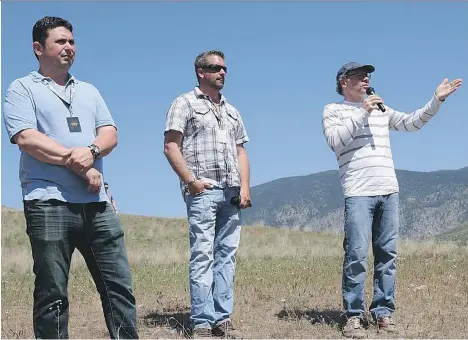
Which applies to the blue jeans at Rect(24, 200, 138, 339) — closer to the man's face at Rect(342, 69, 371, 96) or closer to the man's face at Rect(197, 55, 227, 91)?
the man's face at Rect(197, 55, 227, 91)

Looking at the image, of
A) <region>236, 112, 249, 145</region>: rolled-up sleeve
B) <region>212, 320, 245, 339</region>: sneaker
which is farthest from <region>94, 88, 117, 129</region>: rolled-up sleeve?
<region>212, 320, 245, 339</region>: sneaker

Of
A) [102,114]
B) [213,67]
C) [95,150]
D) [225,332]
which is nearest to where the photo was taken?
[95,150]

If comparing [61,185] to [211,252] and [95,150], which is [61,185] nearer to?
[95,150]

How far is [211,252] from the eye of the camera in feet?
18.5

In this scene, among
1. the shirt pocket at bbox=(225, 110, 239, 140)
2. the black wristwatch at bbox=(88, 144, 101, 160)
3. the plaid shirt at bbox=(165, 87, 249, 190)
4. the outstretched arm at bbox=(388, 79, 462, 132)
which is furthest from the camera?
the outstretched arm at bbox=(388, 79, 462, 132)

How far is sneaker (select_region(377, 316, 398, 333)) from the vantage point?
19.6ft

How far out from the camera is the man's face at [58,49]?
4352 mm

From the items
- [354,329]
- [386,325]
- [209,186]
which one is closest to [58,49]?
[209,186]

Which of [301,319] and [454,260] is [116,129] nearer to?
[301,319]

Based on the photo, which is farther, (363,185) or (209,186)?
(363,185)

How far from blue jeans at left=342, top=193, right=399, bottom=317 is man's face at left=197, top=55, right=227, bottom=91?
154 centimetres

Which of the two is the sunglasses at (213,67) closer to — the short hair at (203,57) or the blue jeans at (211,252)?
the short hair at (203,57)

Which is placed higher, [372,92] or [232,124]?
[372,92]

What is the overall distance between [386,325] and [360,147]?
1591 mm
